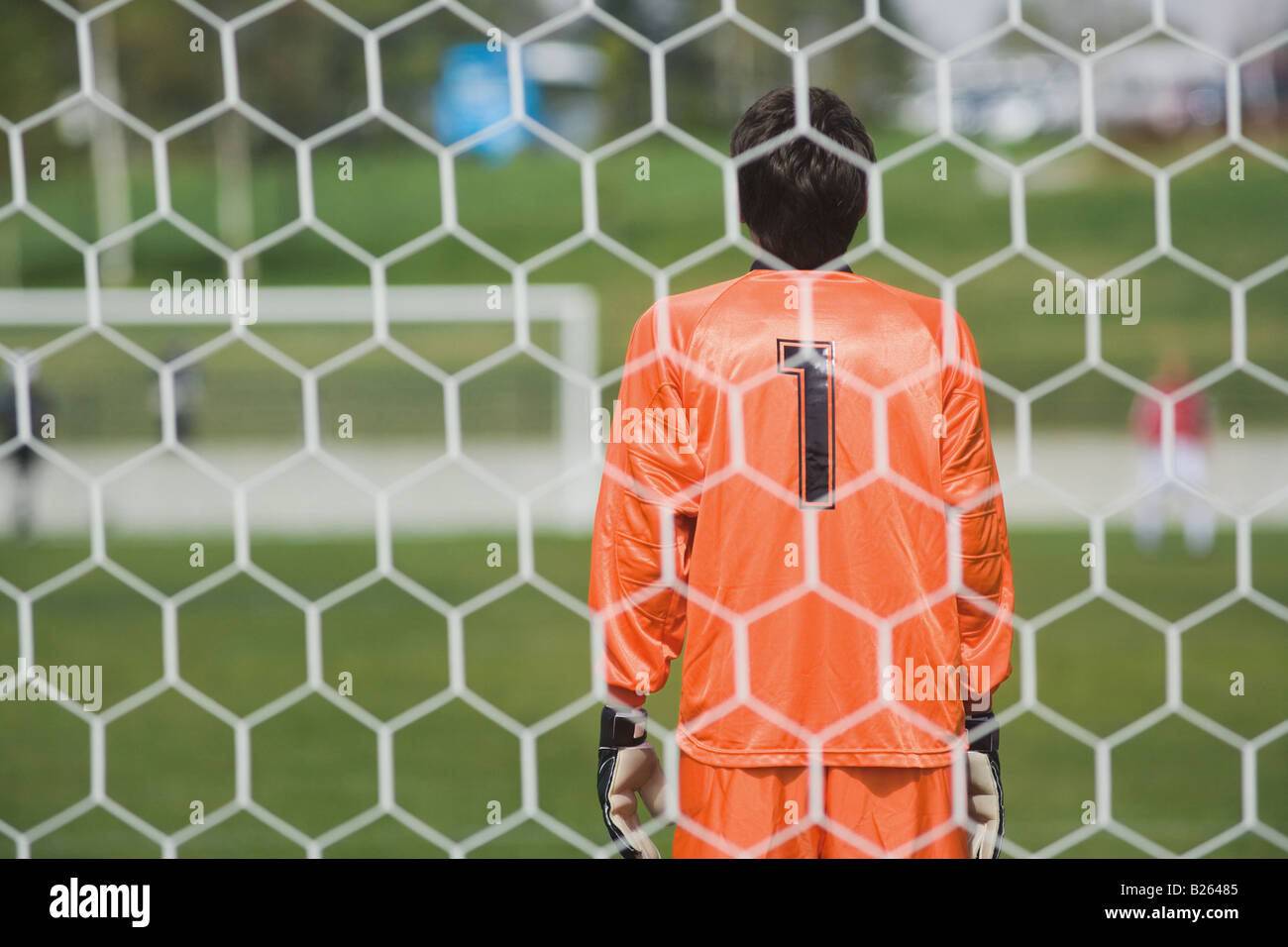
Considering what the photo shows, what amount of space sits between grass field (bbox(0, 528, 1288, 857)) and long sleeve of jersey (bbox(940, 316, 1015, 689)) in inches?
19.9

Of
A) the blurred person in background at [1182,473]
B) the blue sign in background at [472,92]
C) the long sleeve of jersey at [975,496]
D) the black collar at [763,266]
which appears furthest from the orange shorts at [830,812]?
the blurred person in background at [1182,473]

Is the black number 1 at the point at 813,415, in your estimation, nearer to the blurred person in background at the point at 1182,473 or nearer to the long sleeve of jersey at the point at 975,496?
the long sleeve of jersey at the point at 975,496

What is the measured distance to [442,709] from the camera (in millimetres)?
2326

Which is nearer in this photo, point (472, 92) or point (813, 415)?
point (813, 415)

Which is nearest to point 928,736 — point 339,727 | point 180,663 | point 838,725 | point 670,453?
point 838,725

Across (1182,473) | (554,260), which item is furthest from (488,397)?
(1182,473)

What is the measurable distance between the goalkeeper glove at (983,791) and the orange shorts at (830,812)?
0.04 meters

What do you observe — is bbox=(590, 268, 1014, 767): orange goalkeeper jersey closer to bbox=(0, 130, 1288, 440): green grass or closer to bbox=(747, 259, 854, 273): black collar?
bbox=(747, 259, 854, 273): black collar

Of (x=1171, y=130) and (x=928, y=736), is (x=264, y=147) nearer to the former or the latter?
(x=1171, y=130)

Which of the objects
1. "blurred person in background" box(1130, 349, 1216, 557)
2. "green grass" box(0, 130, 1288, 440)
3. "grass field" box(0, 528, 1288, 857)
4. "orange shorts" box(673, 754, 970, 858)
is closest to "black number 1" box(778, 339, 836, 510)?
"orange shorts" box(673, 754, 970, 858)

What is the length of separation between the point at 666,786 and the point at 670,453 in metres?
0.28

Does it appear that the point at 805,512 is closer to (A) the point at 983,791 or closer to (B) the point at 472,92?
Result: (A) the point at 983,791

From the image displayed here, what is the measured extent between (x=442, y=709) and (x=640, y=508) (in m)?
1.61

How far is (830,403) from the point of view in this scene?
2.73 ft
